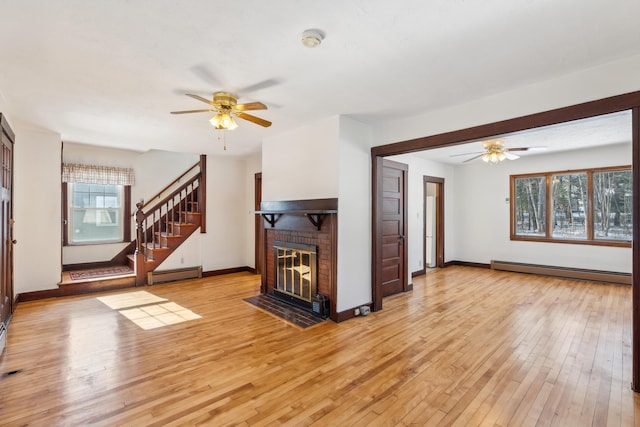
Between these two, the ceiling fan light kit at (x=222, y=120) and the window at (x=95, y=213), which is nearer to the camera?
the ceiling fan light kit at (x=222, y=120)

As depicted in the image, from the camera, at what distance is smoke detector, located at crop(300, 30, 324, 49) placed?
2.11m

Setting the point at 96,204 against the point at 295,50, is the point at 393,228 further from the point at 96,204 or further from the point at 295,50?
the point at 96,204

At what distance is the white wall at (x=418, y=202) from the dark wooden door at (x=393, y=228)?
0.26 meters

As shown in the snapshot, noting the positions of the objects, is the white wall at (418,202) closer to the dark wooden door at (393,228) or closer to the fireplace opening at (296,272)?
the dark wooden door at (393,228)

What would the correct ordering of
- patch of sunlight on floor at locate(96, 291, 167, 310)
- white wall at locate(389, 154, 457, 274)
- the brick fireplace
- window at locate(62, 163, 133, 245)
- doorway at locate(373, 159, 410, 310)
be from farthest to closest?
window at locate(62, 163, 133, 245) → white wall at locate(389, 154, 457, 274) → doorway at locate(373, 159, 410, 310) → patch of sunlight on floor at locate(96, 291, 167, 310) → the brick fireplace

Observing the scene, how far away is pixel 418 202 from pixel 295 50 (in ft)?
15.7

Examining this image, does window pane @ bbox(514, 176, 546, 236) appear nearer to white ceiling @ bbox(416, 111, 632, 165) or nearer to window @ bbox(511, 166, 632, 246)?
window @ bbox(511, 166, 632, 246)

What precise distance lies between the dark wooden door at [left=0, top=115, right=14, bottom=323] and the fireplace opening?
326cm

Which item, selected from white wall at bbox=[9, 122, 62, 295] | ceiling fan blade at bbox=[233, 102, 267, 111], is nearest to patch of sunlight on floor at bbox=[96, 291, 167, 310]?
white wall at bbox=[9, 122, 62, 295]

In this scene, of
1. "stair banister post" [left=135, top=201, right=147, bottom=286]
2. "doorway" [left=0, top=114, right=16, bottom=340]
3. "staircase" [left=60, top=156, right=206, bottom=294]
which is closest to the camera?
"doorway" [left=0, top=114, right=16, bottom=340]

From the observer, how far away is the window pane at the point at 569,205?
635cm

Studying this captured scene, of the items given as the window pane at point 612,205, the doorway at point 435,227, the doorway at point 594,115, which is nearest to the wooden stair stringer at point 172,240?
the doorway at point 594,115

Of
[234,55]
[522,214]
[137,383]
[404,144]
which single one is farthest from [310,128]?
[522,214]

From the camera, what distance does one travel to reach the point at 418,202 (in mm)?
6480
